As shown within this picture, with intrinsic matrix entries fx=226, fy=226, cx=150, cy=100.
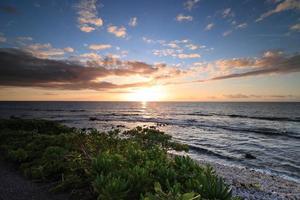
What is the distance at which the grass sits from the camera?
16.7ft

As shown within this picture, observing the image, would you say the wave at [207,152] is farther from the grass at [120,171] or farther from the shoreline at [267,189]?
the grass at [120,171]

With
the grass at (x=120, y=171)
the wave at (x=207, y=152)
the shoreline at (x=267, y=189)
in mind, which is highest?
the grass at (x=120, y=171)

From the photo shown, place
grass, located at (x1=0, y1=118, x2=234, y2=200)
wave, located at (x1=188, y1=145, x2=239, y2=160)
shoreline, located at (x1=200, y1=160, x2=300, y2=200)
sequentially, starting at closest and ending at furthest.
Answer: grass, located at (x1=0, y1=118, x2=234, y2=200) → shoreline, located at (x1=200, y1=160, x2=300, y2=200) → wave, located at (x1=188, y1=145, x2=239, y2=160)

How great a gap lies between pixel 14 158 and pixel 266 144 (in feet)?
81.4

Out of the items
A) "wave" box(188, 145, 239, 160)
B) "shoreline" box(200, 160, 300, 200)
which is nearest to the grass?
"shoreline" box(200, 160, 300, 200)

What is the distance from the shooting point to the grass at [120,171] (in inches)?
200

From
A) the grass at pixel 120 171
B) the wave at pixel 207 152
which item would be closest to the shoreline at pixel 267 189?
the grass at pixel 120 171

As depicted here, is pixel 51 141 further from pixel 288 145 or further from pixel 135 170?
pixel 288 145

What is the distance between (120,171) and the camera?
605 centimetres

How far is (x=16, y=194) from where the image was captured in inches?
258

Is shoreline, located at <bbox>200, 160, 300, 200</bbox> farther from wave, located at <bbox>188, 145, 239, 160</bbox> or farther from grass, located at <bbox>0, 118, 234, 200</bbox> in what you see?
wave, located at <bbox>188, 145, 239, 160</bbox>

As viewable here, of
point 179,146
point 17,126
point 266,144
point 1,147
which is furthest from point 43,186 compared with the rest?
point 266,144

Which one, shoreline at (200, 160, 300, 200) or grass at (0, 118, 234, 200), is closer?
grass at (0, 118, 234, 200)

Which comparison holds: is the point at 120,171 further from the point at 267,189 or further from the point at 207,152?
the point at 207,152
